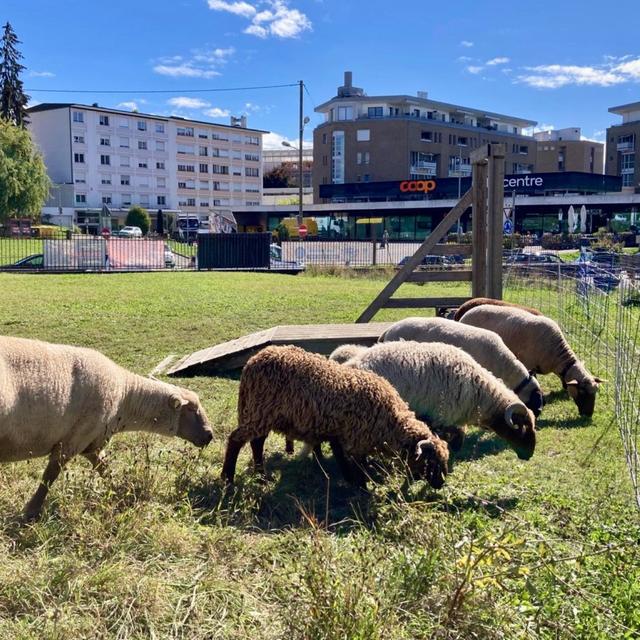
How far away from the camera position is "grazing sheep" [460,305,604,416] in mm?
8000

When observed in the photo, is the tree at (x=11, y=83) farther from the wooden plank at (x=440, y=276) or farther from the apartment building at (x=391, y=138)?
the wooden plank at (x=440, y=276)

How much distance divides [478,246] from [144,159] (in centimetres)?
8733

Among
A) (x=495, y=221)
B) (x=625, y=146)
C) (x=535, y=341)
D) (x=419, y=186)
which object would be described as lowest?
(x=535, y=341)

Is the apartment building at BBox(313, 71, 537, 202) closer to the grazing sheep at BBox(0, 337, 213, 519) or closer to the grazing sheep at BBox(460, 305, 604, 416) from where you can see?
the grazing sheep at BBox(460, 305, 604, 416)

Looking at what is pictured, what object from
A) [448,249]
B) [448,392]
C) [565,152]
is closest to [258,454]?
[448,392]

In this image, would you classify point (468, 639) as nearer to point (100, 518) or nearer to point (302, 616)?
point (302, 616)

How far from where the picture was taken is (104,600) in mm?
3246

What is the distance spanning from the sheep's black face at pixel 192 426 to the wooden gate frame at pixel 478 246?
548cm

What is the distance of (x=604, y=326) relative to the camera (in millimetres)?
11008

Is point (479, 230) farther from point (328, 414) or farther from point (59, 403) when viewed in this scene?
point (59, 403)

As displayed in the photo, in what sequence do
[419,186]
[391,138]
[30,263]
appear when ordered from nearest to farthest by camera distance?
[30,263] < [419,186] < [391,138]

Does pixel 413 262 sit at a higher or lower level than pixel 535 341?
higher

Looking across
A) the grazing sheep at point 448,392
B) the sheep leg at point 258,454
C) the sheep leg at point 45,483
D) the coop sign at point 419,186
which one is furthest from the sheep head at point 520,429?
the coop sign at point 419,186

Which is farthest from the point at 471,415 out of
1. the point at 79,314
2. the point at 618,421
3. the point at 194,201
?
the point at 194,201
